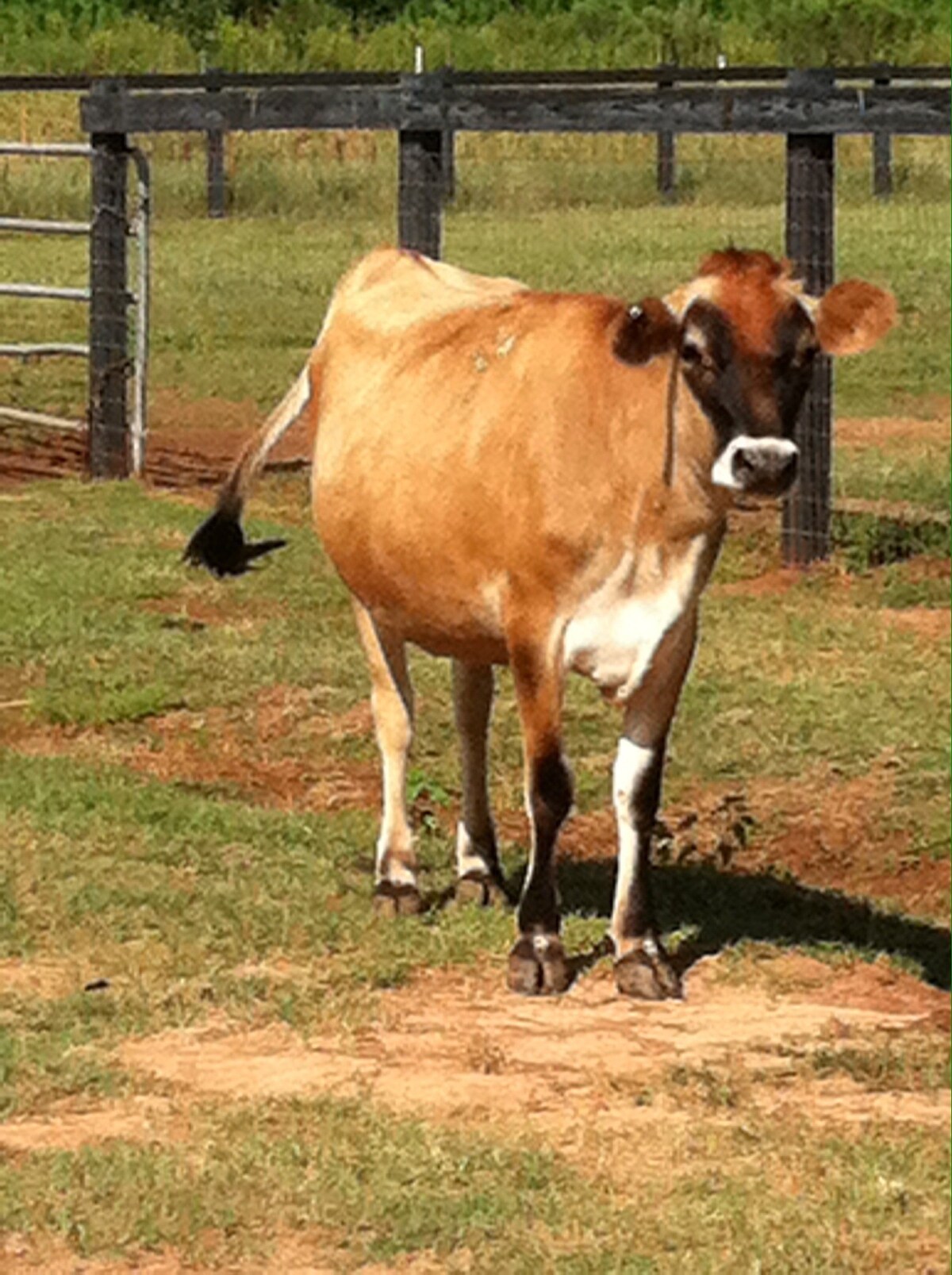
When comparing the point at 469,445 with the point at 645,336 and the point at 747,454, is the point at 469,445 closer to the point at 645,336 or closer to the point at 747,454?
the point at 645,336

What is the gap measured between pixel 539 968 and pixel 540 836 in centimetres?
31

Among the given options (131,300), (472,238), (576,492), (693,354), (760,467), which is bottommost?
(472,238)

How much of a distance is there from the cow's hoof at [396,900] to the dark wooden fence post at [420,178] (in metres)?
6.86

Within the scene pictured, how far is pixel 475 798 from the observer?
9344mm

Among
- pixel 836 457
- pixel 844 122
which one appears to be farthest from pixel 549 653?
pixel 836 457

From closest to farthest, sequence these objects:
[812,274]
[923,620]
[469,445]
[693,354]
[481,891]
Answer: [693,354] → [469,445] → [481,891] → [923,620] → [812,274]

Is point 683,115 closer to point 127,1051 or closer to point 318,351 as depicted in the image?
point 318,351

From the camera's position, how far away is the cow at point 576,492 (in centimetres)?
806

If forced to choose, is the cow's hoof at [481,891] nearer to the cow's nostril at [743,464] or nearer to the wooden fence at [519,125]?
the cow's nostril at [743,464]

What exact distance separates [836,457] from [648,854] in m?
9.21

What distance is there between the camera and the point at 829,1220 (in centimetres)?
655

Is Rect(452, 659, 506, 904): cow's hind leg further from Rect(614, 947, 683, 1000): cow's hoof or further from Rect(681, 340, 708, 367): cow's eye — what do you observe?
Rect(681, 340, 708, 367): cow's eye

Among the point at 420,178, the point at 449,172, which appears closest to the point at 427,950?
the point at 420,178

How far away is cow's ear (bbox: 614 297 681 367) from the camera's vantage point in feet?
26.7
